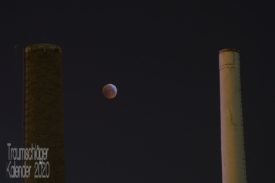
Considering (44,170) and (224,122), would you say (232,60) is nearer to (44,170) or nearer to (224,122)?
(224,122)

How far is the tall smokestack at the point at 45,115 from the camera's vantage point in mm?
8000

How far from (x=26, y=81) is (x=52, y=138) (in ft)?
3.81

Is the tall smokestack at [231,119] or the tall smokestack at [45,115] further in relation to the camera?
the tall smokestack at [231,119]

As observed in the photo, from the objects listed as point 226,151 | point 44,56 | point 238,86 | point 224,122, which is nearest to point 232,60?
point 238,86

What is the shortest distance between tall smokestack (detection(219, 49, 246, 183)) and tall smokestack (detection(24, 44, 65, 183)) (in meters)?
8.93

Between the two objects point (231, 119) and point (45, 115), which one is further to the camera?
point (231, 119)

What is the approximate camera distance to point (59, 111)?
818 cm

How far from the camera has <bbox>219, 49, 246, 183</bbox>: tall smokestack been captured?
15.9 meters

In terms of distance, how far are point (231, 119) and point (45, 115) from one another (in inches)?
380

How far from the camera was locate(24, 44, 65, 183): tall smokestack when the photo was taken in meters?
8.00

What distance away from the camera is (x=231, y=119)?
16250mm

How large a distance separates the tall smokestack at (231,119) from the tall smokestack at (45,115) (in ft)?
29.3

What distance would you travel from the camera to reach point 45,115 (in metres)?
8.02

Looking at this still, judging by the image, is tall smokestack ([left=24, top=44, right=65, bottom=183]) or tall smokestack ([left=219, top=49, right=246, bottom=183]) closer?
tall smokestack ([left=24, top=44, right=65, bottom=183])
